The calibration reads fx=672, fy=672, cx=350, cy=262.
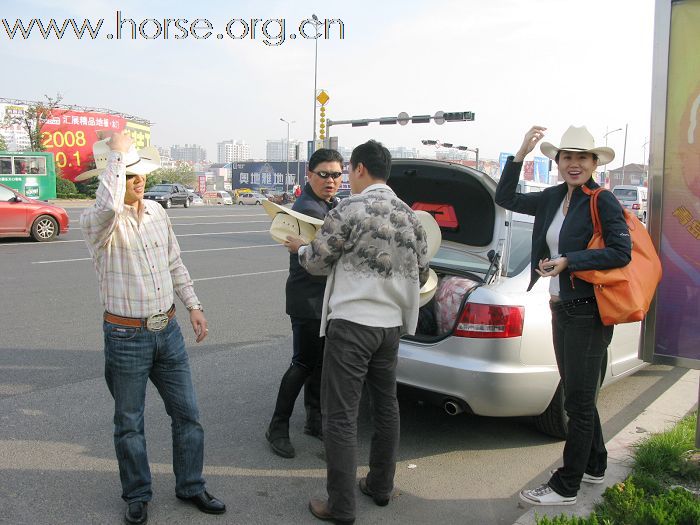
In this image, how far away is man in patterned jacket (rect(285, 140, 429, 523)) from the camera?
3160 millimetres

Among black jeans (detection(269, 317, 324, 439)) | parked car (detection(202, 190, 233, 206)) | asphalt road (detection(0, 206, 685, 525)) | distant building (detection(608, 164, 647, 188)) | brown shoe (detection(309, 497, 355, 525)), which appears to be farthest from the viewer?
distant building (detection(608, 164, 647, 188))

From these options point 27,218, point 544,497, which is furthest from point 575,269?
point 27,218

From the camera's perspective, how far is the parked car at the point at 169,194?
133 feet

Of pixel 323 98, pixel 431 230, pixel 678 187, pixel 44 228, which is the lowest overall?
pixel 44 228

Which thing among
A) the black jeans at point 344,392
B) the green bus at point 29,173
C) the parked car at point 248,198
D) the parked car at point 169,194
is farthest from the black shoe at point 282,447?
the parked car at point 248,198

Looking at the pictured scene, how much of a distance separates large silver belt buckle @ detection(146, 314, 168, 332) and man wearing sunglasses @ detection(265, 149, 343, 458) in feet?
3.35

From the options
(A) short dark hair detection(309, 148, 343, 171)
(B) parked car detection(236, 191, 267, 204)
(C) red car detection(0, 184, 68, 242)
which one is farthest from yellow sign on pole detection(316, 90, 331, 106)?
(B) parked car detection(236, 191, 267, 204)

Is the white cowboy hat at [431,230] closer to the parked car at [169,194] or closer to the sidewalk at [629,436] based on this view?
the sidewalk at [629,436]

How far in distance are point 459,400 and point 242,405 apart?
1.80 meters

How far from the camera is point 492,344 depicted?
395cm

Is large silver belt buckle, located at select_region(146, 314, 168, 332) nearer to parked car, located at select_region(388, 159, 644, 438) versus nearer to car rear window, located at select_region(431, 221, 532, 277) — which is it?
parked car, located at select_region(388, 159, 644, 438)

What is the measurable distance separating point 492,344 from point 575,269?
959mm

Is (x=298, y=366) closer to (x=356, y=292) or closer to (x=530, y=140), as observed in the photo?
(x=356, y=292)

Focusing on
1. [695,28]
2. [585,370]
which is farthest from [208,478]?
[695,28]
